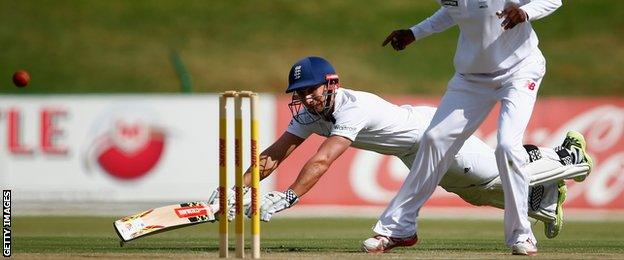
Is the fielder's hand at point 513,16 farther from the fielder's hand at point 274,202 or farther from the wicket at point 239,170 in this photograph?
the fielder's hand at point 274,202

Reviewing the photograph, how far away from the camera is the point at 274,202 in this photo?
7688 millimetres

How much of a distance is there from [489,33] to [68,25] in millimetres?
20711

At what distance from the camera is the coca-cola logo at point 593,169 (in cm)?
1538

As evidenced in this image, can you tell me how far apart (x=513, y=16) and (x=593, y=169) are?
8562mm

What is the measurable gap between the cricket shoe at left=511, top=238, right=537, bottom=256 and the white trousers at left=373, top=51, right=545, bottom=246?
3 centimetres

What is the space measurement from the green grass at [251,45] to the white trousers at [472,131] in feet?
51.5

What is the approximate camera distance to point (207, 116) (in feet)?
51.2

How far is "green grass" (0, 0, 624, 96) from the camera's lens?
80.2ft

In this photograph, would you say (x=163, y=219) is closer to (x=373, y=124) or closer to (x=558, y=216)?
(x=373, y=124)

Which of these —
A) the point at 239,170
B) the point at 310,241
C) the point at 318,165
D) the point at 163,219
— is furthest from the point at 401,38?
the point at 239,170

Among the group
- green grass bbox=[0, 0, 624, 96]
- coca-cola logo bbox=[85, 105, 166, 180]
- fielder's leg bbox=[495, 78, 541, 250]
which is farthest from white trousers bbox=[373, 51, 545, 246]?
green grass bbox=[0, 0, 624, 96]

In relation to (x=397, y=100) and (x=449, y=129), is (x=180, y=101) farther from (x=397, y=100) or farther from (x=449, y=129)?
(x=449, y=129)

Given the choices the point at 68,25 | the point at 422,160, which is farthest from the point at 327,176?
the point at 68,25

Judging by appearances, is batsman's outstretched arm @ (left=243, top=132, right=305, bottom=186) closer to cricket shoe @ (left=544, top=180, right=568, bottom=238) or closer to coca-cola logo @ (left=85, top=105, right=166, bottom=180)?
cricket shoe @ (left=544, top=180, right=568, bottom=238)
